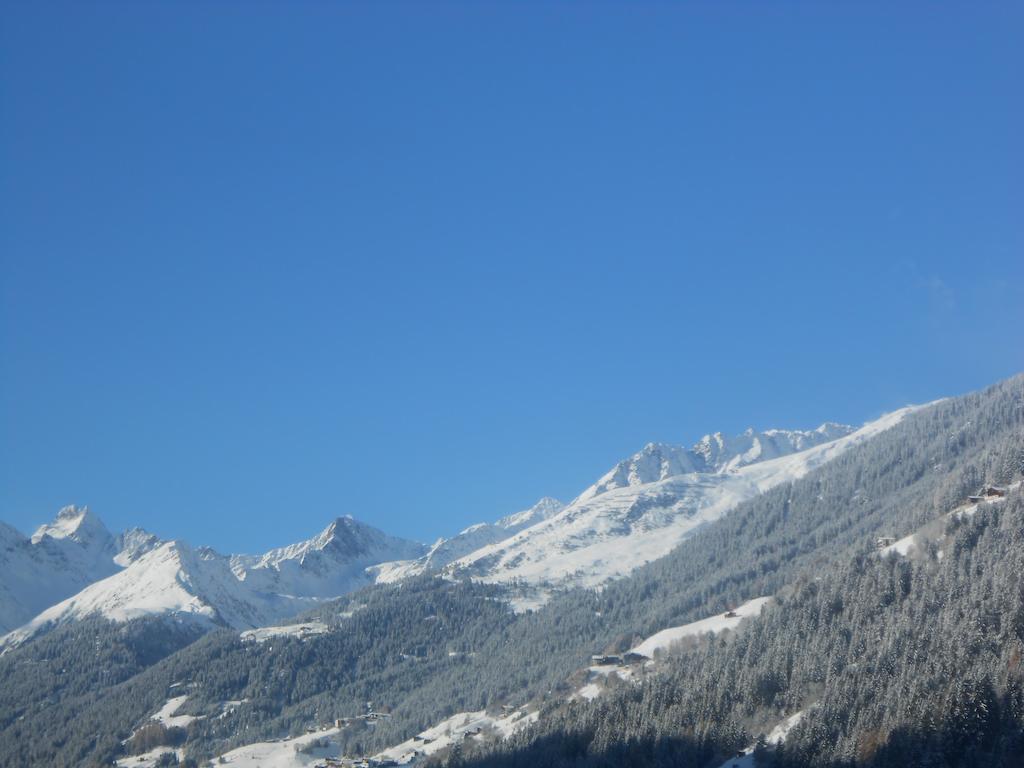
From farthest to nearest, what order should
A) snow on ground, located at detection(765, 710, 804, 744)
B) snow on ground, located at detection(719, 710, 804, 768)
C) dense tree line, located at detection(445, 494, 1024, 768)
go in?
snow on ground, located at detection(765, 710, 804, 744), snow on ground, located at detection(719, 710, 804, 768), dense tree line, located at detection(445, 494, 1024, 768)

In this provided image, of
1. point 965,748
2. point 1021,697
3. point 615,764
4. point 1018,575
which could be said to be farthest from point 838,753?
point 1018,575

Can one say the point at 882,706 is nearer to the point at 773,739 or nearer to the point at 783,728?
the point at 783,728

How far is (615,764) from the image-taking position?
182 metres

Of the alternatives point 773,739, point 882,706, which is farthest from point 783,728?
point 882,706

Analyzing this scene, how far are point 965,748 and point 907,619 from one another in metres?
49.3

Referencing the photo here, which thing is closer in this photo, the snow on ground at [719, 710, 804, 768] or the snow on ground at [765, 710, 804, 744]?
the snow on ground at [719, 710, 804, 768]

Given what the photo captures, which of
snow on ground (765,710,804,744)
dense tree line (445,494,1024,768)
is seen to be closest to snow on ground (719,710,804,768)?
snow on ground (765,710,804,744)

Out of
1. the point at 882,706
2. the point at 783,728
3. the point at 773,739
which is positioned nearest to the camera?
the point at 882,706

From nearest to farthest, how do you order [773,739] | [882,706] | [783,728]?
1. [882,706]
2. [773,739]
3. [783,728]

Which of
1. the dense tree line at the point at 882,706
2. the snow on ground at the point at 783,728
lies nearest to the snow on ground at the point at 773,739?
the snow on ground at the point at 783,728

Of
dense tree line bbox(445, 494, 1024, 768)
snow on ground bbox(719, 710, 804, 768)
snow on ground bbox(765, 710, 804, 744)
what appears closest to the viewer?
dense tree line bbox(445, 494, 1024, 768)

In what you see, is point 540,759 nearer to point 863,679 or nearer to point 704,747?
point 704,747

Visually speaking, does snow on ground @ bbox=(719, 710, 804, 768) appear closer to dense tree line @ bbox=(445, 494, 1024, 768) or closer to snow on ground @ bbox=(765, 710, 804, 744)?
snow on ground @ bbox=(765, 710, 804, 744)

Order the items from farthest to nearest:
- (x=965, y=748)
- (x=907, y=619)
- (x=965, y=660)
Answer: (x=907, y=619) → (x=965, y=660) → (x=965, y=748)
